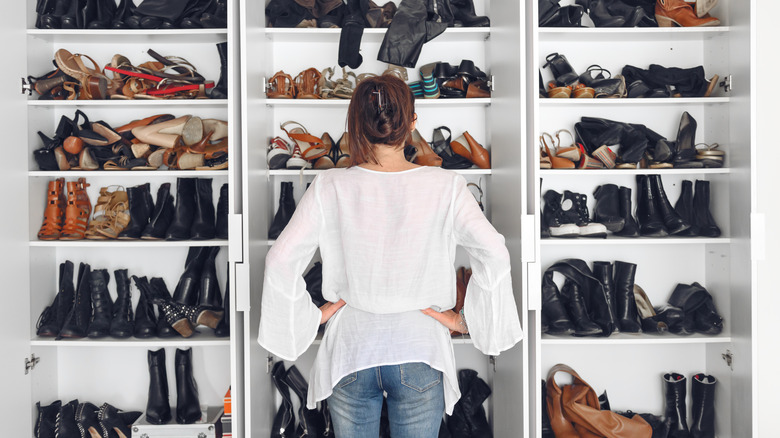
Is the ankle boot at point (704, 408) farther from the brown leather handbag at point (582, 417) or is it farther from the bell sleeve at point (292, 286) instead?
the bell sleeve at point (292, 286)

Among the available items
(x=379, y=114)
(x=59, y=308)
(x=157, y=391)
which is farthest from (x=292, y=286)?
(x=59, y=308)

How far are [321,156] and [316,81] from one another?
38cm

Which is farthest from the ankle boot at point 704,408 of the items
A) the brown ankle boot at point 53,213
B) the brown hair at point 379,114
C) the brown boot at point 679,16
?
the brown ankle boot at point 53,213

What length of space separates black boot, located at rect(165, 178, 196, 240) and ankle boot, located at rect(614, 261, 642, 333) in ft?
6.88

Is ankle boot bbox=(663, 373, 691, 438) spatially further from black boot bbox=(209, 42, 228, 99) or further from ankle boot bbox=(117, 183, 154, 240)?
ankle boot bbox=(117, 183, 154, 240)

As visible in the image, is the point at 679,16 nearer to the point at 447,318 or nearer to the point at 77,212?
the point at 447,318

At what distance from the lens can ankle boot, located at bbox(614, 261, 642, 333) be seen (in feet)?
8.86

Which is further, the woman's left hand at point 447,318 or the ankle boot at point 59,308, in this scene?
the ankle boot at point 59,308

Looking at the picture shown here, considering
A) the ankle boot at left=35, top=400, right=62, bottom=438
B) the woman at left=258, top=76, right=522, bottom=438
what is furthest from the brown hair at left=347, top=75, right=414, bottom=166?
the ankle boot at left=35, top=400, right=62, bottom=438

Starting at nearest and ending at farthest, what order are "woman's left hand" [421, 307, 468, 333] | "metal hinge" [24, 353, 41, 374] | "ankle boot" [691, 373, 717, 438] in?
1. "woman's left hand" [421, 307, 468, 333]
2. "metal hinge" [24, 353, 41, 374]
3. "ankle boot" [691, 373, 717, 438]

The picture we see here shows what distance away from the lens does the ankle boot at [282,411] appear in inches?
108

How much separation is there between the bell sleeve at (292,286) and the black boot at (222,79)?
119 cm

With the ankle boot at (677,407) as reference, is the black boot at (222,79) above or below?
above

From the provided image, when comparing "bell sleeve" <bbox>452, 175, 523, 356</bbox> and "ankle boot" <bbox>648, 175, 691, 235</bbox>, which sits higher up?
"ankle boot" <bbox>648, 175, 691, 235</bbox>
